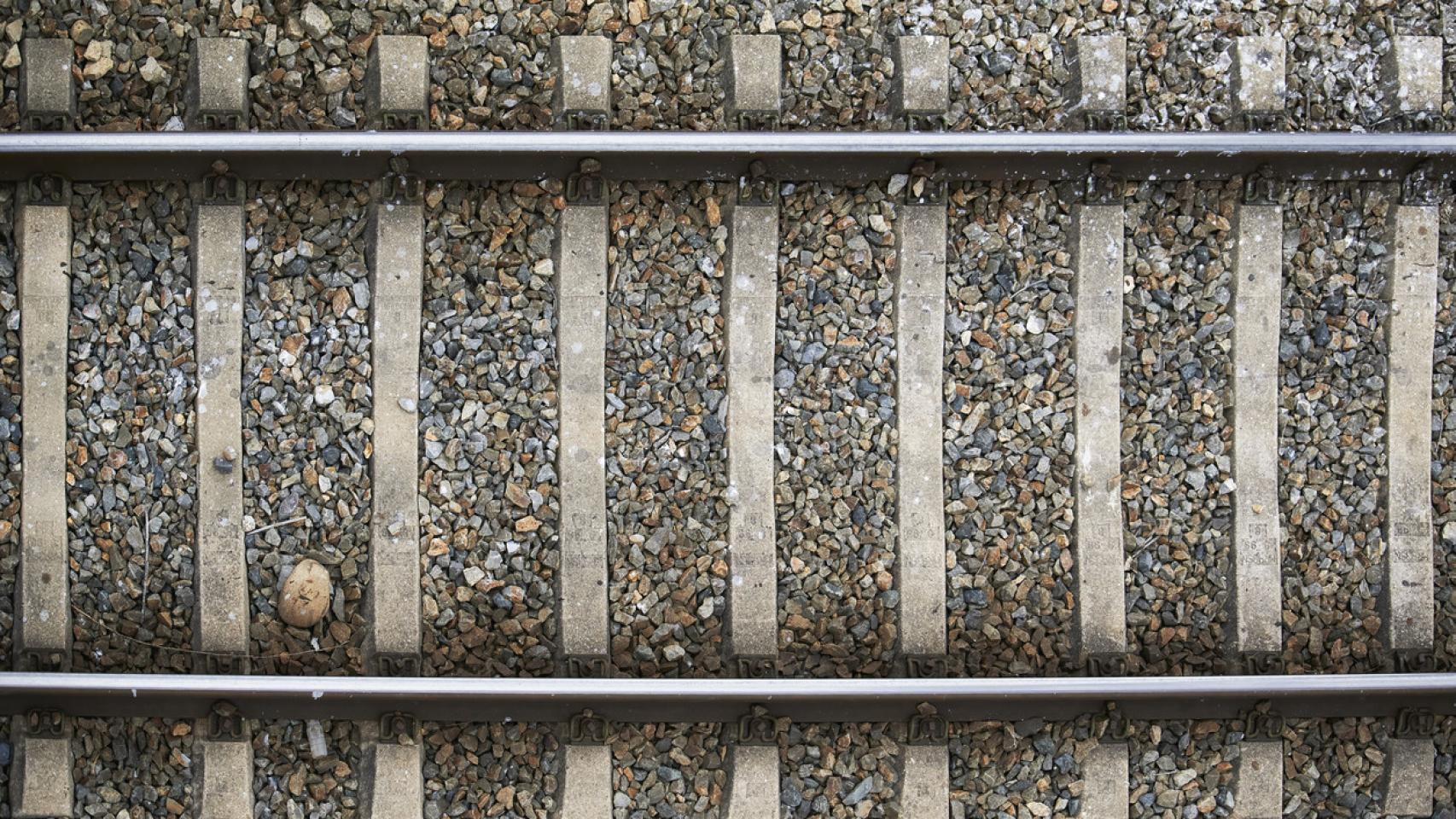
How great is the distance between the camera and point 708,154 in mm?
4871

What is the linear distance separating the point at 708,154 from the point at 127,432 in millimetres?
2850

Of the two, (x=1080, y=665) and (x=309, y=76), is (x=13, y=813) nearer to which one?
(x=309, y=76)

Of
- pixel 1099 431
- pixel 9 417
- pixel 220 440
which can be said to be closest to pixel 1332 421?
pixel 1099 431

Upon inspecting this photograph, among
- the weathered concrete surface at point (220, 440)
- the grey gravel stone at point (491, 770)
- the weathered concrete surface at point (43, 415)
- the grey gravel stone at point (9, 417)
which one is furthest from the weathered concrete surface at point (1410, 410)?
the grey gravel stone at point (9, 417)

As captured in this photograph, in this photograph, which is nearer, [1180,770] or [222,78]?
[222,78]

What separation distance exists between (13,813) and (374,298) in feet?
9.09

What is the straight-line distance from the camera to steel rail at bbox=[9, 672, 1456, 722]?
475 cm

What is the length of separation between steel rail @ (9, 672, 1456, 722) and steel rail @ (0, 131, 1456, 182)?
86.8 inches

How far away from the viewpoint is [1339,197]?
5.15 meters

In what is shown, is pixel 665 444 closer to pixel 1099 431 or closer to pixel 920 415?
pixel 920 415

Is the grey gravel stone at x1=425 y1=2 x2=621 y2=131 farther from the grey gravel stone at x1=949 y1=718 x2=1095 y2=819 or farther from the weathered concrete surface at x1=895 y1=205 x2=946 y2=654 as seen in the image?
the grey gravel stone at x1=949 y1=718 x2=1095 y2=819

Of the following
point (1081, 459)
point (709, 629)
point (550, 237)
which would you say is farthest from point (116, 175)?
point (1081, 459)

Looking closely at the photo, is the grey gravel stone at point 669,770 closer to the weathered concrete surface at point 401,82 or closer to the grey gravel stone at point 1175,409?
the grey gravel stone at point 1175,409

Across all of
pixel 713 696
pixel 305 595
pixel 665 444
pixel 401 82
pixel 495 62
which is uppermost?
pixel 495 62
